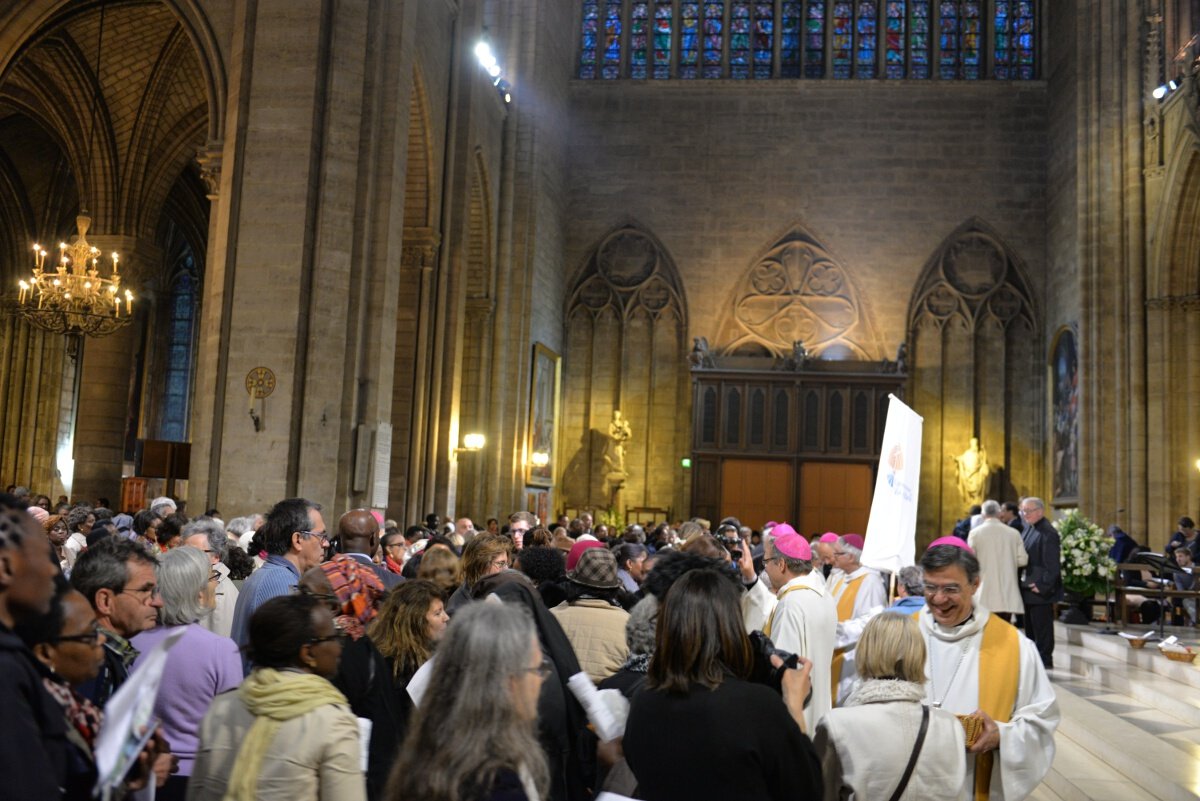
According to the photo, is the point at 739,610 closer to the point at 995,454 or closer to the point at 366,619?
the point at 366,619

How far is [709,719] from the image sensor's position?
2711 mm

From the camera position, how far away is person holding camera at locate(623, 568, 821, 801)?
8.76 feet

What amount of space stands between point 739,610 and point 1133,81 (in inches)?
855

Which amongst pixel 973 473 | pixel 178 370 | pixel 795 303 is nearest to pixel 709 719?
pixel 973 473

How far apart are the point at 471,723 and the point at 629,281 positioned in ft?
81.3

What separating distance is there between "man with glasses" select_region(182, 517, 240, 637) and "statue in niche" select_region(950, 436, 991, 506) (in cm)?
2132

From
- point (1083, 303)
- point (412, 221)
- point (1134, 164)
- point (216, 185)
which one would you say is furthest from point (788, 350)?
point (216, 185)

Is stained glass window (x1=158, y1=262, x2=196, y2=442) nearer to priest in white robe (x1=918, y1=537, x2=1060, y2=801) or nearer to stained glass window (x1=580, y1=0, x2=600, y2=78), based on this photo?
stained glass window (x1=580, y1=0, x2=600, y2=78)

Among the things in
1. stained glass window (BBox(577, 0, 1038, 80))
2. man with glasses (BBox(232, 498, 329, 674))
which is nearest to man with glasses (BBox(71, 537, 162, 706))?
man with glasses (BBox(232, 498, 329, 674))

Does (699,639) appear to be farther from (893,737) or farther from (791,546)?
(791,546)

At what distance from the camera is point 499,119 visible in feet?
71.5

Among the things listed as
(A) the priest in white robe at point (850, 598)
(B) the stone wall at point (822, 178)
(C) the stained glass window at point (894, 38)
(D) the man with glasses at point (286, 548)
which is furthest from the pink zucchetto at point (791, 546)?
(C) the stained glass window at point (894, 38)

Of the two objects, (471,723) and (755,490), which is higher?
(755,490)

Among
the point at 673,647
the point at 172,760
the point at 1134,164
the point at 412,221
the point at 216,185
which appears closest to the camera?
the point at 172,760
